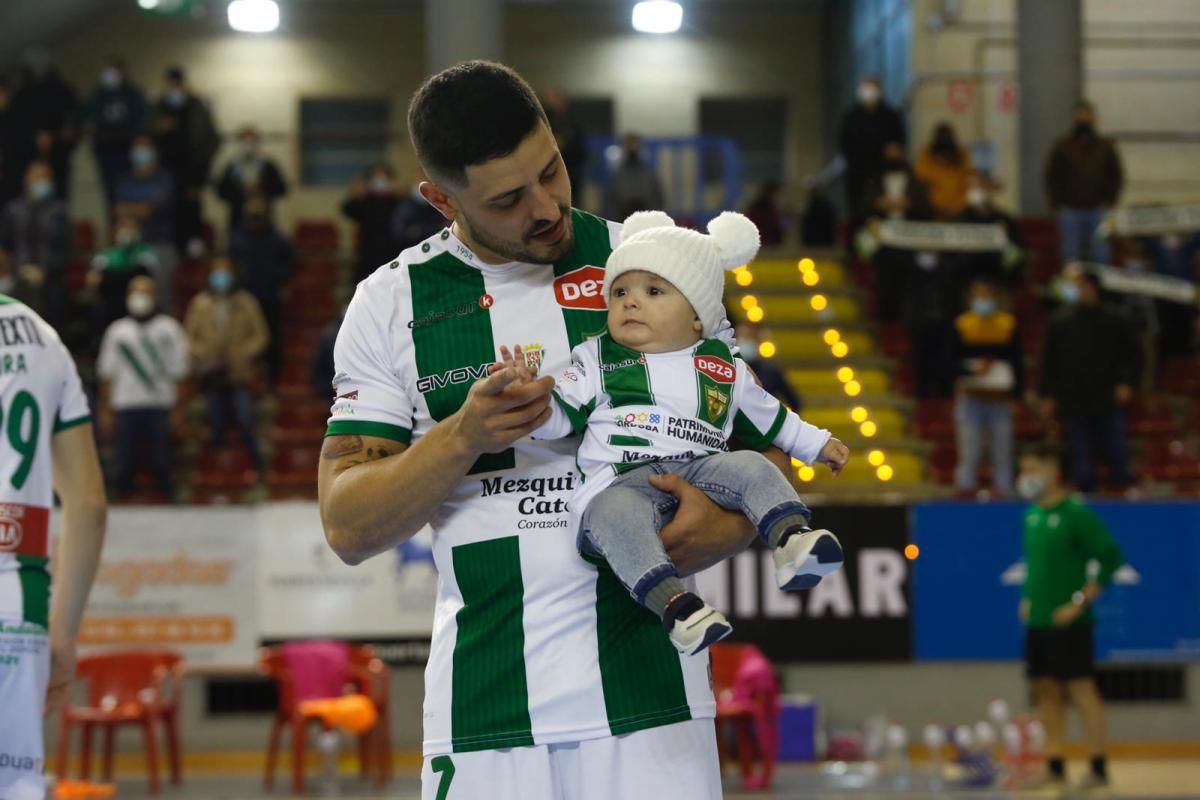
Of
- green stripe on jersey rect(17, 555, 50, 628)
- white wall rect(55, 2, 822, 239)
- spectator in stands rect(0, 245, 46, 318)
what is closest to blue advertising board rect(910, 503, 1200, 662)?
spectator in stands rect(0, 245, 46, 318)

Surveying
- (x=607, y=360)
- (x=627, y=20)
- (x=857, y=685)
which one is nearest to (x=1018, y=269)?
(x=857, y=685)

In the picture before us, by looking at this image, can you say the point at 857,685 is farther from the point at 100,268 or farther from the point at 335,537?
the point at 335,537

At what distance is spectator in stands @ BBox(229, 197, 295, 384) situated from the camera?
54.5 ft

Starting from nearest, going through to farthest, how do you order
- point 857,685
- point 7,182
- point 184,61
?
point 857,685
point 7,182
point 184,61

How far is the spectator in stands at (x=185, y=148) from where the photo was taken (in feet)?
58.1

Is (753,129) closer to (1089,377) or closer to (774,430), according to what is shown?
(1089,377)

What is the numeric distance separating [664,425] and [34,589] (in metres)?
1.83

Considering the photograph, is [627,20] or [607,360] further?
[627,20]

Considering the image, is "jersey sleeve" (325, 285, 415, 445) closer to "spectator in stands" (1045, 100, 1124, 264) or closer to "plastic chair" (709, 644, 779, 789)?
"plastic chair" (709, 644, 779, 789)

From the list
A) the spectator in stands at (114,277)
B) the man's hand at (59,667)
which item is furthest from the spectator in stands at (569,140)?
the man's hand at (59,667)

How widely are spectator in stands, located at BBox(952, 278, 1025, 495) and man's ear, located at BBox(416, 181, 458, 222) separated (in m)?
11.5

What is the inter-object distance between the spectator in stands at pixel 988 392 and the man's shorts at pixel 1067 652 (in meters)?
3.24

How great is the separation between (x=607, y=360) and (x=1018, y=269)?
46.4 feet

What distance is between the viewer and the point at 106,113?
708 inches
